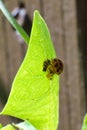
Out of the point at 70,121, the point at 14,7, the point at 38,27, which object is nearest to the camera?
the point at 38,27

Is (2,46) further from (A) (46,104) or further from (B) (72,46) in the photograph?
(A) (46,104)

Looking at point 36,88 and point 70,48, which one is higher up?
point 36,88

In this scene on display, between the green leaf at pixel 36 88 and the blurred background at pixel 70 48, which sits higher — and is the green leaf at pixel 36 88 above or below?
above

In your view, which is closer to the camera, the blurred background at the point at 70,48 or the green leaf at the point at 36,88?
the green leaf at the point at 36,88

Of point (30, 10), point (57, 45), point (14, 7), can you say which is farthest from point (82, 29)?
point (14, 7)

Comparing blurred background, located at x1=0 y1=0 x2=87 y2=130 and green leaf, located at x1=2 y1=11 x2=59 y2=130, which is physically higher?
green leaf, located at x1=2 y1=11 x2=59 y2=130

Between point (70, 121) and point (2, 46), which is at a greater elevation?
point (2, 46)

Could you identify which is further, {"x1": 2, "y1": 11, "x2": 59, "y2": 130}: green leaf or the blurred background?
the blurred background

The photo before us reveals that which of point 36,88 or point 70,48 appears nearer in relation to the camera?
point 36,88
